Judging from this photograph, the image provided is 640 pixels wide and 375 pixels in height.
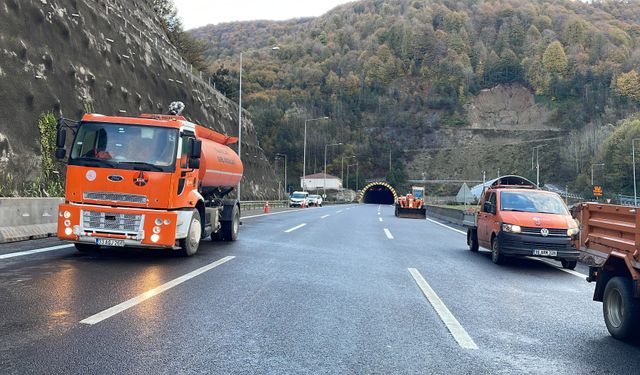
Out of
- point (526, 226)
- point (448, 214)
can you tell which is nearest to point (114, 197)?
point (526, 226)

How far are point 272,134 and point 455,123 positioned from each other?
48.8m

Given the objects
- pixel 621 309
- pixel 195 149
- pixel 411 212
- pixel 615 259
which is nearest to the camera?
pixel 621 309

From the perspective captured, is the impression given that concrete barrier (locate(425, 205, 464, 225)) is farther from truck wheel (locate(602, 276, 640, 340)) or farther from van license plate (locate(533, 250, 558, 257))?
truck wheel (locate(602, 276, 640, 340))

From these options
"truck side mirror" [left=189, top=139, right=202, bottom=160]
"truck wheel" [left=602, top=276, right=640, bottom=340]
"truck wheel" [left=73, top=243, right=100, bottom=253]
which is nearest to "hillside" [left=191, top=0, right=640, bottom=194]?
"truck wheel" [left=73, top=243, right=100, bottom=253]

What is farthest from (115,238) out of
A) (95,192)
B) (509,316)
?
(509,316)

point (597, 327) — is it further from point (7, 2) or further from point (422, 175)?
point (422, 175)

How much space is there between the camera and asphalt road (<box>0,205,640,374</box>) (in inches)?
177

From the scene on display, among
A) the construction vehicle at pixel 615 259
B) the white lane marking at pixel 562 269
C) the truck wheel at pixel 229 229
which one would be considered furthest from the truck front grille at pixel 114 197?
the white lane marking at pixel 562 269

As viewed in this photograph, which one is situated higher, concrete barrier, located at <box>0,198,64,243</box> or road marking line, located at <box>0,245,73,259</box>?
concrete barrier, located at <box>0,198,64,243</box>

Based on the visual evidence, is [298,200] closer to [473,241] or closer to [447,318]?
[473,241]

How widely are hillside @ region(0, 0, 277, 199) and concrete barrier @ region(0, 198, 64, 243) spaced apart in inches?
270

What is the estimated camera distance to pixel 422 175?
12569 cm

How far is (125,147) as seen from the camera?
33.3 feet

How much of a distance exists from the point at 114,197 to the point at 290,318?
209 inches
